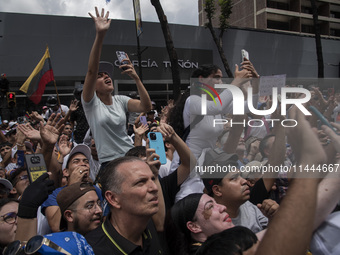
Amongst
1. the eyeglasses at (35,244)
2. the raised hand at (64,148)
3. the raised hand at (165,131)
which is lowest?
the raised hand at (64,148)

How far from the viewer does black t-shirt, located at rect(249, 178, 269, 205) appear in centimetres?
266

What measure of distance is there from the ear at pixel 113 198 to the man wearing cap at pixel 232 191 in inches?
37.6

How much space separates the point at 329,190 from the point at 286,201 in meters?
0.29

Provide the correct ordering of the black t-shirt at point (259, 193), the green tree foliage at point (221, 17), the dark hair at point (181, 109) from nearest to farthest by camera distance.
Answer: the black t-shirt at point (259, 193), the dark hair at point (181, 109), the green tree foliage at point (221, 17)

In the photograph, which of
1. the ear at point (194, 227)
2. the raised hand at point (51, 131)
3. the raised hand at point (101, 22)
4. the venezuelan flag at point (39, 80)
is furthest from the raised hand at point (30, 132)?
the venezuelan flag at point (39, 80)

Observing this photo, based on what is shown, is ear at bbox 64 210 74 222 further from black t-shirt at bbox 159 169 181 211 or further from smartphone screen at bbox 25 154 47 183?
black t-shirt at bbox 159 169 181 211

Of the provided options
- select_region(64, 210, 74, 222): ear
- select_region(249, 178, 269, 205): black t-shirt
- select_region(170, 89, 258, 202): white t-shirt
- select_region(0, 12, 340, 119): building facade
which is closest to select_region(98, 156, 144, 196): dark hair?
select_region(64, 210, 74, 222): ear

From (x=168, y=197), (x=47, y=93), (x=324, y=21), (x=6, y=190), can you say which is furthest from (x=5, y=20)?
(x=324, y=21)

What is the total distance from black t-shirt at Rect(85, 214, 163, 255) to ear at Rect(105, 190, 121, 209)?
11 cm

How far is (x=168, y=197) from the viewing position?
246 centimetres

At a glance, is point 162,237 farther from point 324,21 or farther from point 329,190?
point 324,21

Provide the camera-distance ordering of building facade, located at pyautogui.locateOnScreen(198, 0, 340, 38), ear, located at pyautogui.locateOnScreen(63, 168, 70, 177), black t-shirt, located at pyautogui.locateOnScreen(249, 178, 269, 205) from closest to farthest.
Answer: black t-shirt, located at pyautogui.locateOnScreen(249, 178, 269, 205) < ear, located at pyautogui.locateOnScreen(63, 168, 70, 177) < building facade, located at pyautogui.locateOnScreen(198, 0, 340, 38)

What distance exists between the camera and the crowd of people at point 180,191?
112 centimetres

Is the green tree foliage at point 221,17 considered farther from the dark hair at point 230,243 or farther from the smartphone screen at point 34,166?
the dark hair at point 230,243
